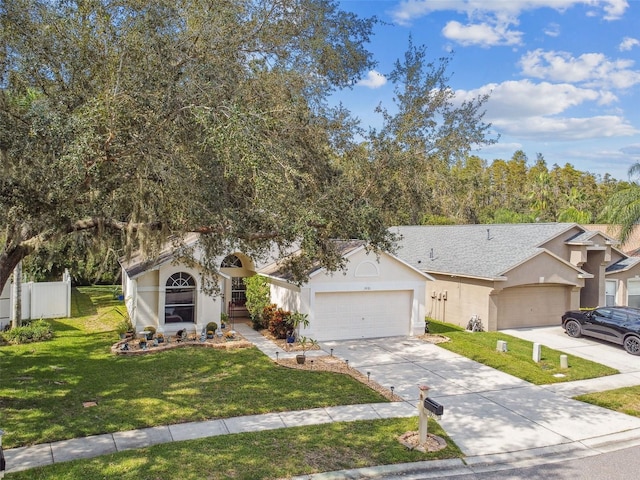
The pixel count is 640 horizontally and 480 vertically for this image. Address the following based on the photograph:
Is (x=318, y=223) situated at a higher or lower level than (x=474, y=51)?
lower

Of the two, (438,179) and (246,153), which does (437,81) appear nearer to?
(438,179)

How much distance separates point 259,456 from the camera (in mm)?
8305

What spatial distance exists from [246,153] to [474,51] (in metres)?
11.5

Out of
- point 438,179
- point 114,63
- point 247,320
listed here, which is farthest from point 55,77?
point 247,320

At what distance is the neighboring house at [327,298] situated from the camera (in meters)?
17.2

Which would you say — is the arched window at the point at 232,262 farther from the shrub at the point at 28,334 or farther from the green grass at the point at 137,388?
the shrub at the point at 28,334

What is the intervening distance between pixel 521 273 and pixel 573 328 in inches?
110

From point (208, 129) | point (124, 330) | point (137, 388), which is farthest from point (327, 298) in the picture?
point (208, 129)

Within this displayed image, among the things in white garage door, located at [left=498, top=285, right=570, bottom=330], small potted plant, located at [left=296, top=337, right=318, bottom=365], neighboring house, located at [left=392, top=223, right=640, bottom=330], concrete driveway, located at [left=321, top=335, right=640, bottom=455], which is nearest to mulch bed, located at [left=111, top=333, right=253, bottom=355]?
small potted plant, located at [left=296, top=337, right=318, bottom=365]

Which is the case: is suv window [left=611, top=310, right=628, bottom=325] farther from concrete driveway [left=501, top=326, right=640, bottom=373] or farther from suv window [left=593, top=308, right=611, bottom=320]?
concrete driveway [left=501, top=326, right=640, bottom=373]

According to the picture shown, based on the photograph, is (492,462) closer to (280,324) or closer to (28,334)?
(280,324)

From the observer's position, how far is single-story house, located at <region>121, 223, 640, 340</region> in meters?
17.4

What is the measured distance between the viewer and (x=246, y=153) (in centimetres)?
776

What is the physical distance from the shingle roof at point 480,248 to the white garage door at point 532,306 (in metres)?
1.30
